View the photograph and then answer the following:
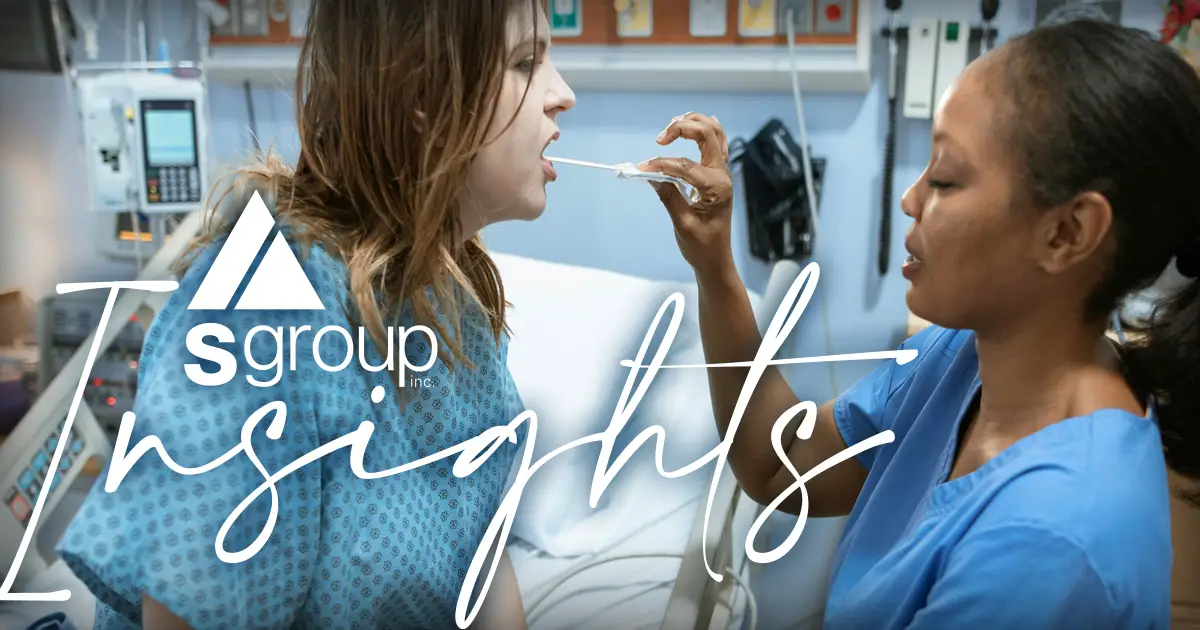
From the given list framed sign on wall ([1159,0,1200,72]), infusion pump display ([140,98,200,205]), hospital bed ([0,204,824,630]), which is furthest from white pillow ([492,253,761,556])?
framed sign on wall ([1159,0,1200,72])

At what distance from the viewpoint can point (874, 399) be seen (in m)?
1.09

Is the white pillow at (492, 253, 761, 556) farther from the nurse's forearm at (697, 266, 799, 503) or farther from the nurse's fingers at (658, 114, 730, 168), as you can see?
the nurse's fingers at (658, 114, 730, 168)

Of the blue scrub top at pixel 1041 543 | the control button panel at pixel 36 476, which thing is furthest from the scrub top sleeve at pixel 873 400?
the control button panel at pixel 36 476

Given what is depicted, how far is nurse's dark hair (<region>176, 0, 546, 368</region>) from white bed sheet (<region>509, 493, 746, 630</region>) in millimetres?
599

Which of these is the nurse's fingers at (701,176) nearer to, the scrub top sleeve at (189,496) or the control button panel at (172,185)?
the scrub top sleeve at (189,496)

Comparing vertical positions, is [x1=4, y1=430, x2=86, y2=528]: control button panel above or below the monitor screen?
below

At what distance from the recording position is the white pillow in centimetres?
148

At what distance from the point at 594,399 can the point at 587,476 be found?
12 centimetres

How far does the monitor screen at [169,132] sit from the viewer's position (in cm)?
172

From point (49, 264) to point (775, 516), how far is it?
4.90ft

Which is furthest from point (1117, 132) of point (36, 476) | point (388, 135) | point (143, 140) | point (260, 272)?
point (143, 140)

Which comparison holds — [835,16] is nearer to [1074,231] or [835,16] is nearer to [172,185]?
[1074,231]

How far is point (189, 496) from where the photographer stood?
0.79 m

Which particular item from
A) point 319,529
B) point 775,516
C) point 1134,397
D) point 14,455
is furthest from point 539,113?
point 14,455
